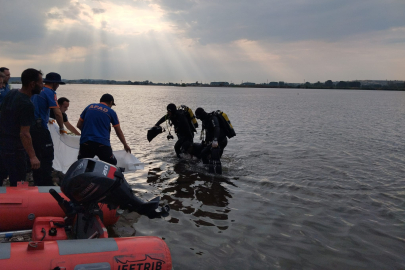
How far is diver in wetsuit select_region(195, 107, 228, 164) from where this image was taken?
830cm

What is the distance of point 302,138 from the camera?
51.9 feet

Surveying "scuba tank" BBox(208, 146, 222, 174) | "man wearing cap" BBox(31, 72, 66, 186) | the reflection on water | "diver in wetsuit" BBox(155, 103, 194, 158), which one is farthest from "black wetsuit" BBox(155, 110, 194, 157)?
"man wearing cap" BBox(31, 72, 66, 186)

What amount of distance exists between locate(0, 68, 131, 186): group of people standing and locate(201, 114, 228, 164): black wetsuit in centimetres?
264

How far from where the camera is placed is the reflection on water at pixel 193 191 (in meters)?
6.03

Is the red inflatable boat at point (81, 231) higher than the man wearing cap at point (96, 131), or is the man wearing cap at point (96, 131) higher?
the man wearing cap at point (96, 131)

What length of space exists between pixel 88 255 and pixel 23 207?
184cm

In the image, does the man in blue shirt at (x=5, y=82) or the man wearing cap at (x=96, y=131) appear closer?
the man wearing cap at (x=96, y=131)

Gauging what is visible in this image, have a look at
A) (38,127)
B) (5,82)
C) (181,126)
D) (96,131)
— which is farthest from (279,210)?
(5,82)

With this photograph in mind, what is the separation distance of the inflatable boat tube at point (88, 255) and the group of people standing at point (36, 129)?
1929mm

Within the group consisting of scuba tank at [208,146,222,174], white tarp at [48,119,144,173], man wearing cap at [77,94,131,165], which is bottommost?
scuba tank at [208,146,222,174]

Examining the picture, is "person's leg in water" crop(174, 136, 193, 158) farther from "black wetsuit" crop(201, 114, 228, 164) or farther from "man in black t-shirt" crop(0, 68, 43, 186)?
"man in black t-shirt" crop(0, 68, 43, 186)

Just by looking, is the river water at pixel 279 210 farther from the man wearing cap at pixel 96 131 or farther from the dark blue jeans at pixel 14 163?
the dark blue jeans at pixel 14 163

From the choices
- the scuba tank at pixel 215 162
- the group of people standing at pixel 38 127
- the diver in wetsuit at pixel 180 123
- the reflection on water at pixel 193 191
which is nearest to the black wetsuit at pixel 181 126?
the diver in wetsuit at pixel 180 123

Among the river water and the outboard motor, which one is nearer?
the outboard motor
